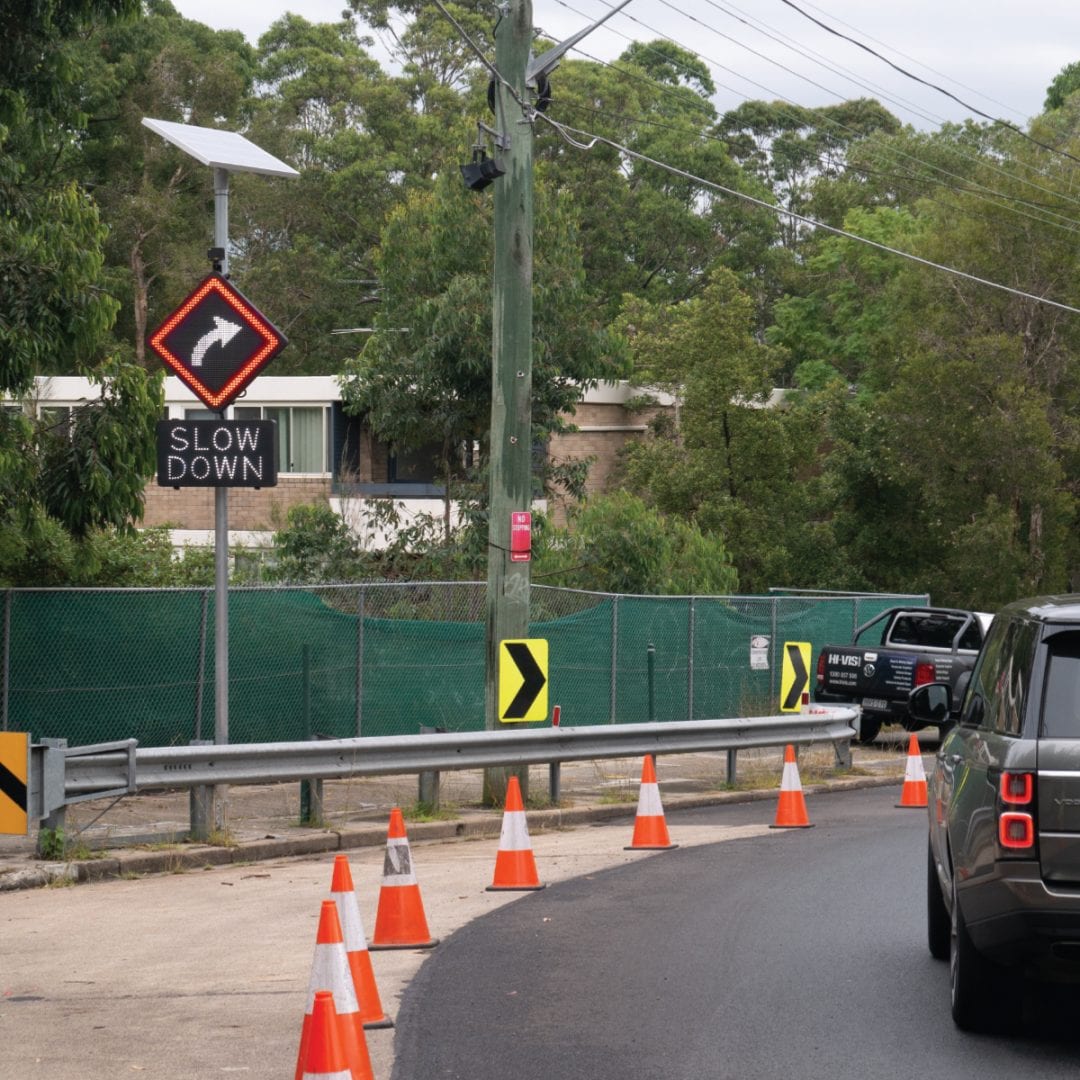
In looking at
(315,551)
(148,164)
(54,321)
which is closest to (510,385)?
(54,321)

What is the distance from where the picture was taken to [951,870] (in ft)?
25.0

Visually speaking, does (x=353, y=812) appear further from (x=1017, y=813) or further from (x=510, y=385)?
(x=1017, y=813)

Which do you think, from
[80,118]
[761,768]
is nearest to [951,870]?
[80,118]

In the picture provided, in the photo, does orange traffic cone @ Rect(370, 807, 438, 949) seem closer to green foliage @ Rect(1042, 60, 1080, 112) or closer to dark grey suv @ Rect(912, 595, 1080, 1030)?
dark grey suv @ Rect(912, 595, 1080, 1030)

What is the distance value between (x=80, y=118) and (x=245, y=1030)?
10017mm

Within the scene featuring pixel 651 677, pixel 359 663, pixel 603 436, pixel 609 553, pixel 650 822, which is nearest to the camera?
pixel 650 822

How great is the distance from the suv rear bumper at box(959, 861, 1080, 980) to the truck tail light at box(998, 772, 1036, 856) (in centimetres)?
8

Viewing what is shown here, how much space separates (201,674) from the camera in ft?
52.1

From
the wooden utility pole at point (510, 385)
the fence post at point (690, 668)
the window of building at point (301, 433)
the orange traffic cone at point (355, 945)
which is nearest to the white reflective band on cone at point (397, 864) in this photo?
the orange traffic cone at point (355, 945)

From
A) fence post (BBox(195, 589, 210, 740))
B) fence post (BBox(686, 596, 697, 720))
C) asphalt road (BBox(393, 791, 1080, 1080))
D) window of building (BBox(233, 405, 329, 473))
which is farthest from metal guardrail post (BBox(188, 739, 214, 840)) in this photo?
window of building (BBox(233, 405, 329, 473))

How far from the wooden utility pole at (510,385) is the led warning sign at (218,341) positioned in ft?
11.2

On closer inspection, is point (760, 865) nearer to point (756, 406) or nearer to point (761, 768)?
point (761, 768)

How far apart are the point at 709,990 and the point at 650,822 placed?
17.5 feet

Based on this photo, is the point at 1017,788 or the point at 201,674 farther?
the point at 201,674
